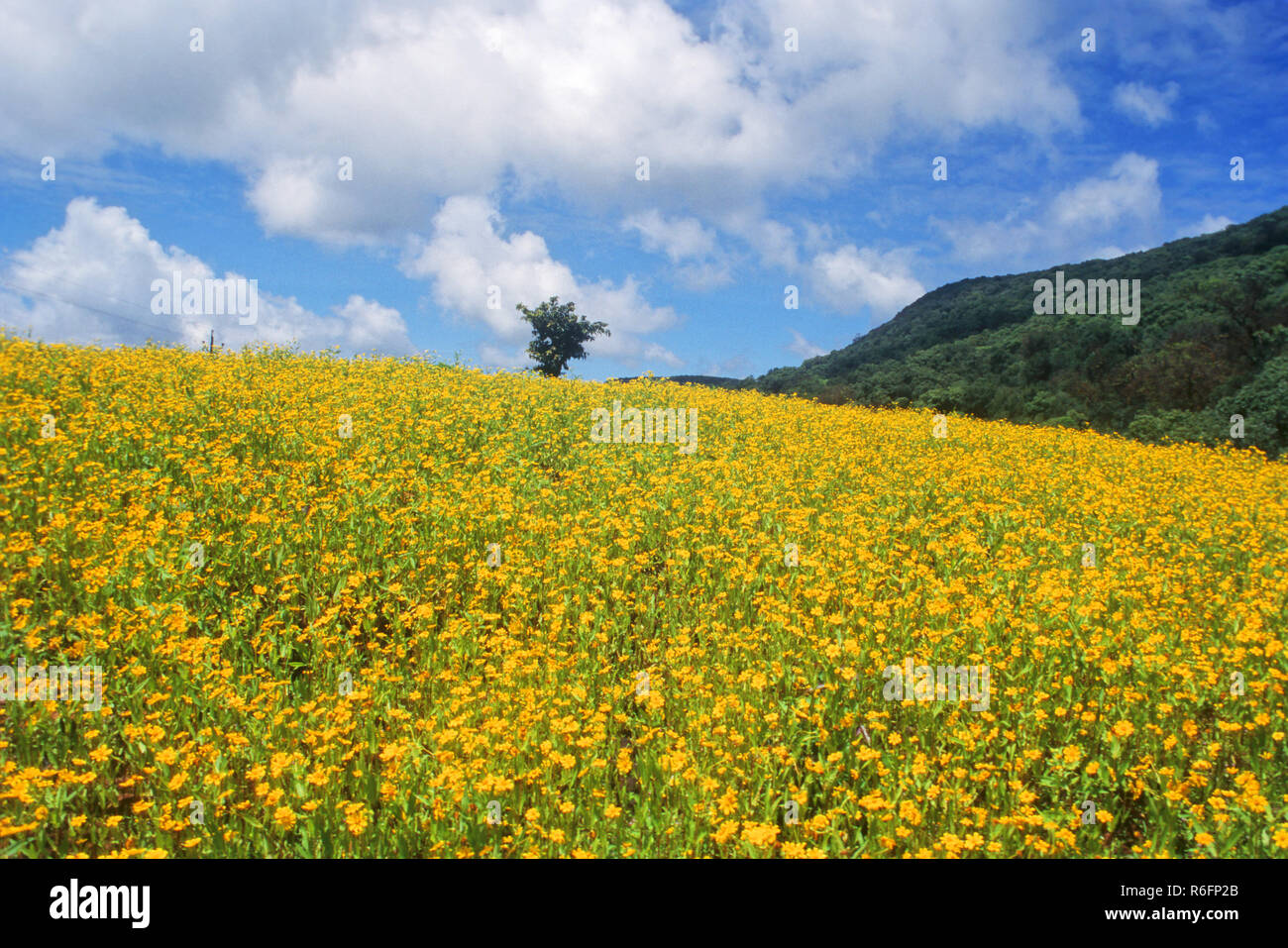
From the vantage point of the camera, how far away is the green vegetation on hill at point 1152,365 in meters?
21.7

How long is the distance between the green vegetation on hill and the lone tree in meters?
13.5

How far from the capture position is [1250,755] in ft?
15.3

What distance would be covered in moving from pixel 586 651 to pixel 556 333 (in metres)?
39.7

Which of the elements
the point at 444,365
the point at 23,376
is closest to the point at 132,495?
the point at 23,376

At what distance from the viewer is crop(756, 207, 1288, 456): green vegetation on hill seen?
21.7m
